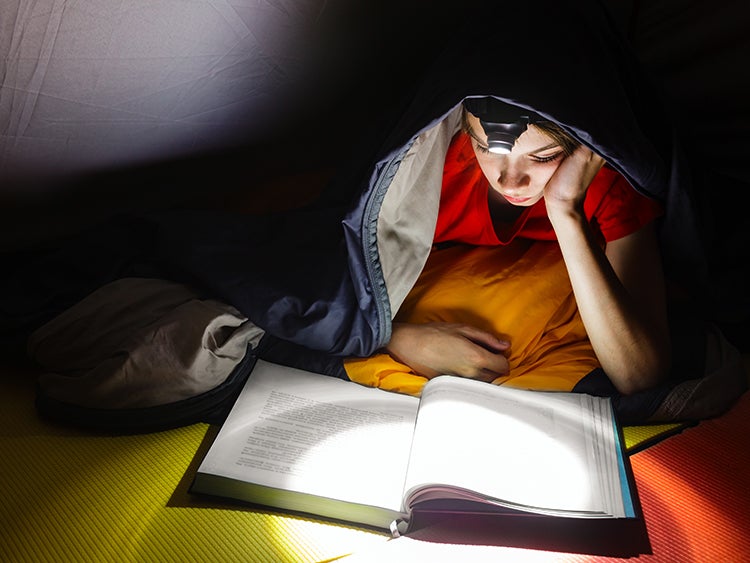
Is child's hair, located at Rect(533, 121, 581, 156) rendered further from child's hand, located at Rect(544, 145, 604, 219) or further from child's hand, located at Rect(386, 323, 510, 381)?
child's hand, located at Rect(386, 323, 510, 381)

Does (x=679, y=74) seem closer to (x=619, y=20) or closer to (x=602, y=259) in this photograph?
(x=619, y=20)

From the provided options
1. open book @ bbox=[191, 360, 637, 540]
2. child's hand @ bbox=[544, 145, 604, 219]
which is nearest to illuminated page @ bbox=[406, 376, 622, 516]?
open book @ bbox=[191, 360, 637, 540]

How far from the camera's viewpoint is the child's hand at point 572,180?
3.02 feet

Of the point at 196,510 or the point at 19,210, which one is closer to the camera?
the point at 196,510

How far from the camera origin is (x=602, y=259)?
3.04 feet

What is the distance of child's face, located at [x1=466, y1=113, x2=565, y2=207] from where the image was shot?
0.91m

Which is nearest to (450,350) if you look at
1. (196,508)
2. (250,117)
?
(196,508)

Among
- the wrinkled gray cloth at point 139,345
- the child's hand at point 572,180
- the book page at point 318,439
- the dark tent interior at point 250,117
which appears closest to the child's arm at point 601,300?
the child's hand at point 572,180

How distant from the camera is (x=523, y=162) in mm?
927

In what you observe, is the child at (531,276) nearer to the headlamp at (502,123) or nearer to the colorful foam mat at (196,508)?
the headlamp at (502,123)

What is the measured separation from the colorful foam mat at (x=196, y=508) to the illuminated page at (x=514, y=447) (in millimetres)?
62

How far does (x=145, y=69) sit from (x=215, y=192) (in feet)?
1.09

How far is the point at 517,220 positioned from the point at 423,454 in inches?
18.0

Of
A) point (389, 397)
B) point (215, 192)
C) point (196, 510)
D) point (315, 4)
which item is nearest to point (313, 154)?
point (215, 192)
